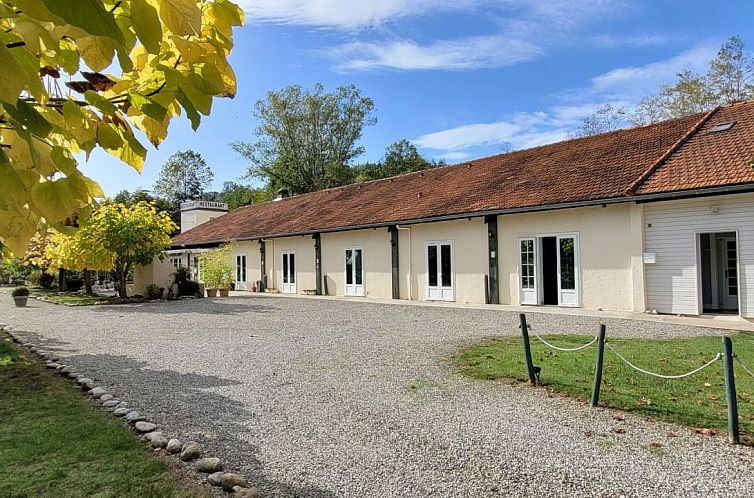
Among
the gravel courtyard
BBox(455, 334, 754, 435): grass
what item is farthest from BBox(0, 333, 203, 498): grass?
BBox(455, 334, 754, 435): grass

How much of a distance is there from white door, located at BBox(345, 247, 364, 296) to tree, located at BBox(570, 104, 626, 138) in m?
22.9

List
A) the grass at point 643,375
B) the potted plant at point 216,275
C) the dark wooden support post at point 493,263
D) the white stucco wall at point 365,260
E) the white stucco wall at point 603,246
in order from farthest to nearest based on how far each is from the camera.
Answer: the potted plant at point 216,275 < the white stucco wall at point 365,260 < the dark wooden support post at point 493,263 < the white stucco wall at point 603,246 < the grass at point 643,375

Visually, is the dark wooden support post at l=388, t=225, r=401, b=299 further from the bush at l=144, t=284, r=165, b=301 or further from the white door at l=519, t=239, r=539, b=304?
the bush at l=144, t=284, r=165, b=301

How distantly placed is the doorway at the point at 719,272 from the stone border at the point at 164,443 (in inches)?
607

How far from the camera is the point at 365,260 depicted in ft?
74.4

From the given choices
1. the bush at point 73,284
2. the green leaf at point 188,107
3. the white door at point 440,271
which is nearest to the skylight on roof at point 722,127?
the white door at point 440,271

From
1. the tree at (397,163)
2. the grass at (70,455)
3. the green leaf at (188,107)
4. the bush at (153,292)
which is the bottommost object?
the grass at (70,455)

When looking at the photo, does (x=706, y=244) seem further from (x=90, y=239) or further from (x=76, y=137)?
(x=90, y=239)

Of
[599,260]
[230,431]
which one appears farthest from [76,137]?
[599,260]

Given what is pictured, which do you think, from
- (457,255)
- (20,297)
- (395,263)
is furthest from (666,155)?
(20,297)

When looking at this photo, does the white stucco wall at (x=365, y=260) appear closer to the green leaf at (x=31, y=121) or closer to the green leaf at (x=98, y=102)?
the green leaf at (x=98, y=102)

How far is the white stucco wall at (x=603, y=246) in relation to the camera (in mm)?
14672

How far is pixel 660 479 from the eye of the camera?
161 inches

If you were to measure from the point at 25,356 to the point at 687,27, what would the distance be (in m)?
24.5
